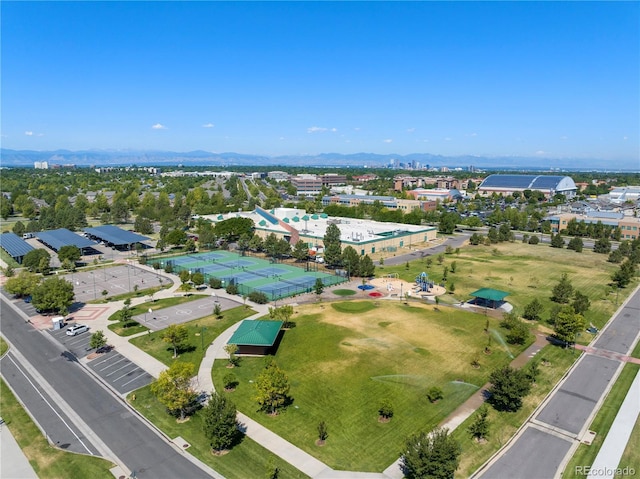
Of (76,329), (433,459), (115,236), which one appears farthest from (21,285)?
(433,459)

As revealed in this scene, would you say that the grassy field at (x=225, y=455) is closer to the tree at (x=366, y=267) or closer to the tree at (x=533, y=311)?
the tree at (x=533, y=311)

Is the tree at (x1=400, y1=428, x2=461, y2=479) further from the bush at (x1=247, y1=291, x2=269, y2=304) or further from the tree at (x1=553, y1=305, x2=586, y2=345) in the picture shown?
the bush at (x1=247, y1=291, x2=269, y2=304)

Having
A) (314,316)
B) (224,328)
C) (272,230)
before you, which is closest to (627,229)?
(272,230)

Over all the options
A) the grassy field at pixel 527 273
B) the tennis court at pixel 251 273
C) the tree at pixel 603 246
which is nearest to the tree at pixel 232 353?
the tennis court at pixel 251 273

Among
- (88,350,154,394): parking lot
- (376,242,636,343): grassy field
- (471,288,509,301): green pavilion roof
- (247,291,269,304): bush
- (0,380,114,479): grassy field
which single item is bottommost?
(376,242,636,343): grassy field

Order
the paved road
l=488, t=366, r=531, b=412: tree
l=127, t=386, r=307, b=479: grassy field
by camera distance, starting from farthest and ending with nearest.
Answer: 1. l=488, t=366, r=531, b=412: tree
2. the paved road
3. l=127, t=386, r=307, b=479: grassy field

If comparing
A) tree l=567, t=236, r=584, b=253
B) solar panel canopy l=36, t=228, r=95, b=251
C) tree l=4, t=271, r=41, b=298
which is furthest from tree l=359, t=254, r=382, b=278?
solar panel canopy l=36, t=228, r=95, b=251

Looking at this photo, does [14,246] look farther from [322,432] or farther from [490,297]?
[490,297]
